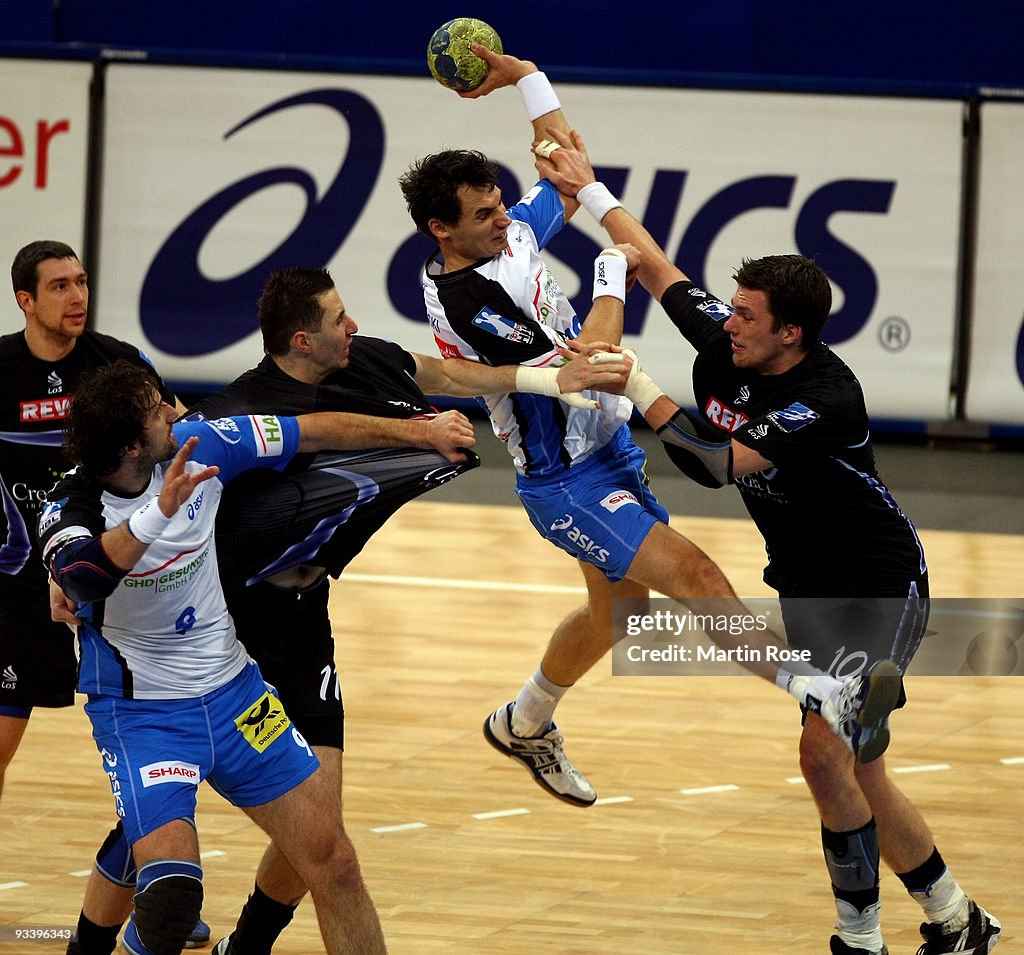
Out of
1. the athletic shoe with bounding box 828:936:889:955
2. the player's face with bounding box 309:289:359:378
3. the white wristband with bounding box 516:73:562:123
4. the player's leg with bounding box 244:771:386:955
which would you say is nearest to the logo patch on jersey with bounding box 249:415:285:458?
the player's face with bounding box 309:289:359:378

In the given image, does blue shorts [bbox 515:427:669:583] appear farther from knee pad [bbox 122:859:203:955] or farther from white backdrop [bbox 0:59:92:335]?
white backdrop [bbox 0:59:92:335]

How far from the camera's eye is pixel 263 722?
576 cm

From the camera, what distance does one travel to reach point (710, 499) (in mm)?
14812

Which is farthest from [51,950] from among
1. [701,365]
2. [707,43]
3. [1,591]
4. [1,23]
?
[1,23]

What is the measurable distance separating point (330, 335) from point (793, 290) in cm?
158

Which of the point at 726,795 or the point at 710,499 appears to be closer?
the point at 726,795

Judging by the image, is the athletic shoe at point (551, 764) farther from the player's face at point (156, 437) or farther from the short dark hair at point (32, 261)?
A: the player's face at point (156, 437)

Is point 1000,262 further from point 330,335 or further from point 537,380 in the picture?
point 330,335

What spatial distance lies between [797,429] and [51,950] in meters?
3.17

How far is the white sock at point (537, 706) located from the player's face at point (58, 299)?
8.48 ft

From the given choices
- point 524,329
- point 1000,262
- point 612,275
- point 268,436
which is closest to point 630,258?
point 612,275

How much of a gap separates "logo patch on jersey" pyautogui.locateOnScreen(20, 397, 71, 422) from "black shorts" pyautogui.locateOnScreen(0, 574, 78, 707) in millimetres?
604

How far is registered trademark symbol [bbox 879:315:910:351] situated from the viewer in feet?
51.3

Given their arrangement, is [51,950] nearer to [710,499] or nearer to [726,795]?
[726,795]
